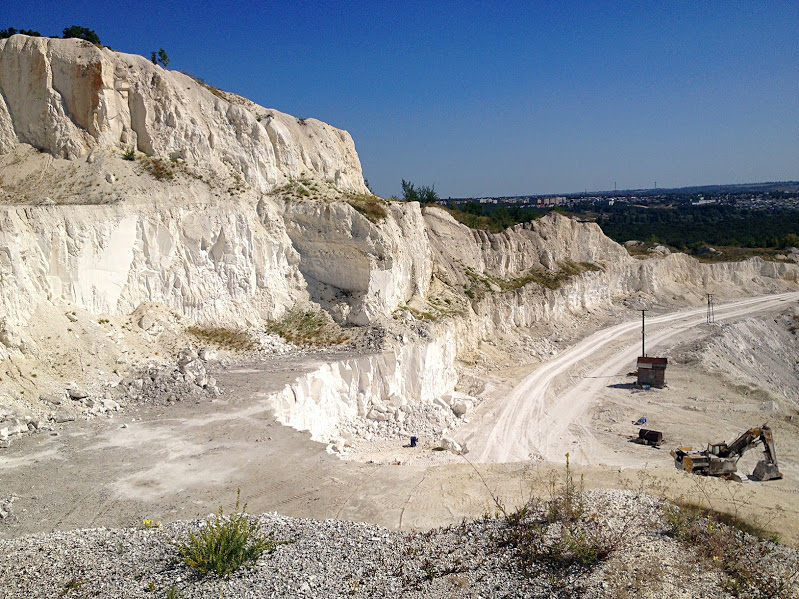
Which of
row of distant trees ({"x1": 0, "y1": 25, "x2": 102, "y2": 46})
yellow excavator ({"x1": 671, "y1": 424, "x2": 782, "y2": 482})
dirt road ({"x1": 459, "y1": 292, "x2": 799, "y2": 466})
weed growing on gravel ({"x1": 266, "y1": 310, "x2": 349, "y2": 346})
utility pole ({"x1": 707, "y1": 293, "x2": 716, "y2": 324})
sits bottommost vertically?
dirt road ({"x1": 459, "y1": 292, "x2": 799, "y2": 466})

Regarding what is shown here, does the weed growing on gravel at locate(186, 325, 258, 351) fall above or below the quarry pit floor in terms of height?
above

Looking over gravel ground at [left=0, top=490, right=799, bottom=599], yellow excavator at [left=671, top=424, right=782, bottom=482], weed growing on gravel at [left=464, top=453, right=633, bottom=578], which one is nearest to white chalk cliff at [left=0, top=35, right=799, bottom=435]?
gravel ground at [left=0, top=490, right=799, bottom=599]

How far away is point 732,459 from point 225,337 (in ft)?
64.2

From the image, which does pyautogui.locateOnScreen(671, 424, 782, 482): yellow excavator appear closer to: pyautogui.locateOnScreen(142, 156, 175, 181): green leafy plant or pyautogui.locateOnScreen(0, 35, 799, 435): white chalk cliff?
pyautogui.locateOnScreen(0, 35, 799, 435): white chalk cliff

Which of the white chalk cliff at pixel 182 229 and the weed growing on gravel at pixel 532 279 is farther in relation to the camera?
the weed growing on gravel at pixel 532 279

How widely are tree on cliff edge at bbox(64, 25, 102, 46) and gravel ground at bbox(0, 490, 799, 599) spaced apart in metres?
25.6

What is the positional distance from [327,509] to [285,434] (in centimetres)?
458

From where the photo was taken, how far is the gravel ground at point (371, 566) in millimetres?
9336

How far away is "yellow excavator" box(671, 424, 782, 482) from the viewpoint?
1944 cm

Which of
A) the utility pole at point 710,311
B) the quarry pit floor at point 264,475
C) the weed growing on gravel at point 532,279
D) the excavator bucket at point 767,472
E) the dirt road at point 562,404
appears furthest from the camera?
the utility pole at point 710,311

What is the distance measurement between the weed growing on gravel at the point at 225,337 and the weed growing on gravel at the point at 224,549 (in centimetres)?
1387

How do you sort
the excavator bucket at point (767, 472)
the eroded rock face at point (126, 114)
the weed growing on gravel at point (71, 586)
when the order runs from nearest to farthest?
the weed growing on gravel at point (71, 586) < the excavator bucket at point (767, 472) < the eroded rock face at point (126, 114)

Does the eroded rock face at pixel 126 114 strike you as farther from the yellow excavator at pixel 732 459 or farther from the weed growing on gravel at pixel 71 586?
the yellow excavator at pixel 732 459

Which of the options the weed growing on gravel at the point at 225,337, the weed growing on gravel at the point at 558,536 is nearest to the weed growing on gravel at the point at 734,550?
the weed growing on gravel at the point at 558,536
